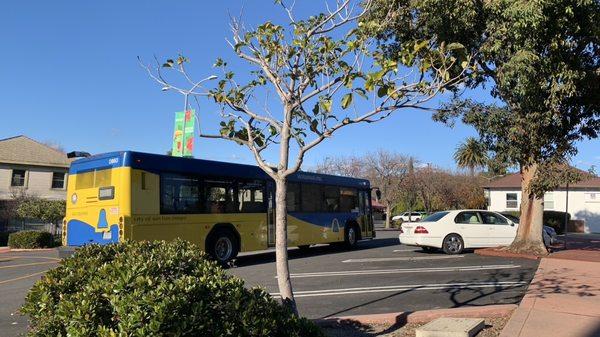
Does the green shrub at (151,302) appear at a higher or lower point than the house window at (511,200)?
lower

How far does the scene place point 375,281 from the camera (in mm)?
11070

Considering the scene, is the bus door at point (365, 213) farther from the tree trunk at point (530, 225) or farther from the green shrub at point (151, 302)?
the green shrub at point (151, 302)

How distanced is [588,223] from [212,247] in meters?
35.1

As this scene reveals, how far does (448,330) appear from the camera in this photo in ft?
19.5

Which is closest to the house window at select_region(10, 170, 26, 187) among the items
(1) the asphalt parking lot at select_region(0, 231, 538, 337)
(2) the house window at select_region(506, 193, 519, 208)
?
(1) the asphalt parking lot at select_region(0, 231, 538, 337)

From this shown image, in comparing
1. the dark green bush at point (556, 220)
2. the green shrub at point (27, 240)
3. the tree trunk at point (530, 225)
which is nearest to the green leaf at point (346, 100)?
the tree trunk at point (530, 225)

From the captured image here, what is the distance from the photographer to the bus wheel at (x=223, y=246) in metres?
14.6

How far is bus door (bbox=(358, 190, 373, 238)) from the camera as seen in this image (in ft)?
69.8

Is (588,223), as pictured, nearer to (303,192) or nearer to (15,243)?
(303,192)

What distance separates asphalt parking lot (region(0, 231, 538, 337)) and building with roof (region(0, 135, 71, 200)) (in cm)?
2067

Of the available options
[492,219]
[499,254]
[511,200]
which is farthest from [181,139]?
[511,200]

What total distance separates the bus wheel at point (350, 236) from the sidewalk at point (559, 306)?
8.56 m

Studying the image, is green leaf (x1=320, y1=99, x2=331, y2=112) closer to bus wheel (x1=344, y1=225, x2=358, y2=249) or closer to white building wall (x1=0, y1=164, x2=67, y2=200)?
bus wheel (x1=344, y1=225, x2=358, y2=249)

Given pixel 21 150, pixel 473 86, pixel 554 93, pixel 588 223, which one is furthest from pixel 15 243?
pixel 588 223
